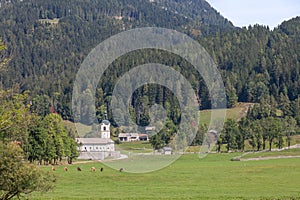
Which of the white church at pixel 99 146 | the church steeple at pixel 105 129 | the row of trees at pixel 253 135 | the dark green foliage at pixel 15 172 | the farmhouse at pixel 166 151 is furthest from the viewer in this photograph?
the church steeple at pixel 105 129

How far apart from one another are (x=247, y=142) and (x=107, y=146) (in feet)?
121

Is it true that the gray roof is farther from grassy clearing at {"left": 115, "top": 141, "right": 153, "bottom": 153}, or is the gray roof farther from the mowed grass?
the mowed grass

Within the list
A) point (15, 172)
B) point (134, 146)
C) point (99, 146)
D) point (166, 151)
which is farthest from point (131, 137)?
point (15, 172)

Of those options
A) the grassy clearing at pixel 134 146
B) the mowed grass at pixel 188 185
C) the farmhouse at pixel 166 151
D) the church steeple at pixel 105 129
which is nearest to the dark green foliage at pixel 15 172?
the mowed grass at pixel 188 185

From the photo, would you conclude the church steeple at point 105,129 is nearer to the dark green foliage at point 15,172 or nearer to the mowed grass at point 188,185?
the mowed grass at point 188,185

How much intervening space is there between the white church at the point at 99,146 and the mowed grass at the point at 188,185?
53879 millimetres

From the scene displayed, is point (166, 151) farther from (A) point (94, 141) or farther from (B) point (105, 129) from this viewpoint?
(B) point (105, 129)

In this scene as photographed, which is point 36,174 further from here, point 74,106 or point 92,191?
point 74,106

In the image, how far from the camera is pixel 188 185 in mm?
56469

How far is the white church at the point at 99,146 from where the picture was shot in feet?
415

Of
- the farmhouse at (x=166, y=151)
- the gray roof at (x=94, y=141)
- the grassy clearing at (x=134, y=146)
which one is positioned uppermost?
the gray roof at (x=94, y=141)

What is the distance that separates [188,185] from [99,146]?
9227cm

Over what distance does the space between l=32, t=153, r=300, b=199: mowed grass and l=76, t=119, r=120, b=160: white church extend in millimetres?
53879

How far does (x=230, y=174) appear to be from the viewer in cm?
6881
